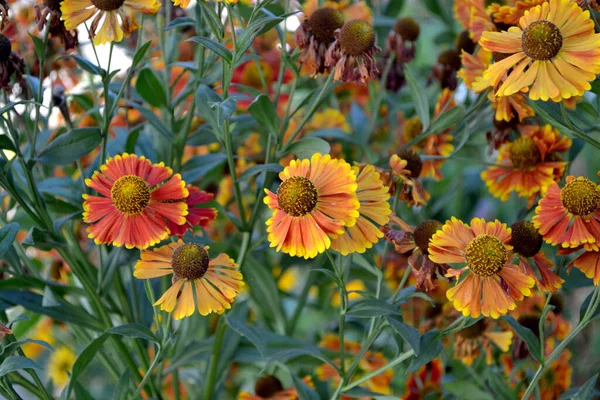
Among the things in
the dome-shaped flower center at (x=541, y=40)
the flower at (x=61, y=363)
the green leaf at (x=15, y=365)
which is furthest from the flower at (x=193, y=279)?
the flower at (x=61, y=363)

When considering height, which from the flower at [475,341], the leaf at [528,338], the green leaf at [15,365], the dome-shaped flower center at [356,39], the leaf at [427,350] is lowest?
the flower at [475,341]

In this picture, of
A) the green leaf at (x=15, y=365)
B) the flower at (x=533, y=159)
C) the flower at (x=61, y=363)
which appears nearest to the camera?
the green leaf at (x=15, y=365)

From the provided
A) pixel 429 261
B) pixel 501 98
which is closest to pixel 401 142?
pixel 501 98

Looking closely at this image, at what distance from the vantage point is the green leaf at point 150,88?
902 millimetres

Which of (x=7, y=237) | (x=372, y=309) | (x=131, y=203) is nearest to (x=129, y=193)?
(x=131, y=203)

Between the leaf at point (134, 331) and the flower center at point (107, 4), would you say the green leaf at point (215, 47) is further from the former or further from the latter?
the leaf at point (134, 331)

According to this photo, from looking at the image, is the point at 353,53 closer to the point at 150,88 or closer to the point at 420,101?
the point at 420,101

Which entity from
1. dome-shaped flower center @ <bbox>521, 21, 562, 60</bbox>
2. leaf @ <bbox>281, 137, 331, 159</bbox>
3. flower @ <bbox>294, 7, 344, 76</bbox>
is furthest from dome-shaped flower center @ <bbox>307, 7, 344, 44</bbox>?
dome-shaped flower center @ <bbox>521, 21, 562, 60</bbox>

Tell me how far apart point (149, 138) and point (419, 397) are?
0.49m

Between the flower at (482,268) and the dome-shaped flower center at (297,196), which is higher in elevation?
the dome-shaped flower center at (297,196)

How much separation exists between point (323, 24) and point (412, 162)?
0.18 m

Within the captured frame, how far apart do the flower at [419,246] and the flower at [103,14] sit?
32 cm

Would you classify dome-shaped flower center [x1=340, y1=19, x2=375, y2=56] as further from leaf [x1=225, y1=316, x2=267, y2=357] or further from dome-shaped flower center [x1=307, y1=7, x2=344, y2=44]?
leaf [x1=225, y1=316, x2=267, y2=357]

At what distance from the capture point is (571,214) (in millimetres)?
677
